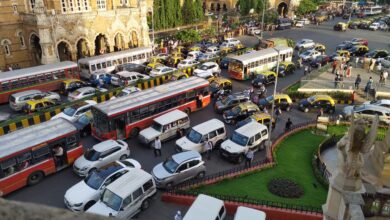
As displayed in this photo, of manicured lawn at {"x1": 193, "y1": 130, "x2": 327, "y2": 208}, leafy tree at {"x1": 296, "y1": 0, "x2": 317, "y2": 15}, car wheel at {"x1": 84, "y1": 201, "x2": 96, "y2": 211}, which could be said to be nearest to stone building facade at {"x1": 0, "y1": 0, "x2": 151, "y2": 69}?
car wheel at {"x1": 84, "y1": 201, "x2": 96, "y2": 211}

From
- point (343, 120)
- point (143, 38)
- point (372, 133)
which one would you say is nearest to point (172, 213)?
point (372, 133)

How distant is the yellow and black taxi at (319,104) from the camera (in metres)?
25.0

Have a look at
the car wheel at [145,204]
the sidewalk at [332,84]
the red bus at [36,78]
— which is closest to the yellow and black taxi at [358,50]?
the sidewalk at [332,84]

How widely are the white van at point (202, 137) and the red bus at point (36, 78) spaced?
606 inches

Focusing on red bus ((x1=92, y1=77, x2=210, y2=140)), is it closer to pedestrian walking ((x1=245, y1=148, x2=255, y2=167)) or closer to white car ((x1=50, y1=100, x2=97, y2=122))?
white car ((x1=50, y1=100, x2=97, y2=122))

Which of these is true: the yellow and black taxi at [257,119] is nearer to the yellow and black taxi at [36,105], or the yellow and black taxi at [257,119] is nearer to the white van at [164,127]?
the white van at [164,127]

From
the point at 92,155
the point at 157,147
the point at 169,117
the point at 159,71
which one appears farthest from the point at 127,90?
the point at 92,155

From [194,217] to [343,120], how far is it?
14984 millimetres

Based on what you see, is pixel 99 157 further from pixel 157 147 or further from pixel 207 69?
pixel 207 69

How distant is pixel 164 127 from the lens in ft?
67.5

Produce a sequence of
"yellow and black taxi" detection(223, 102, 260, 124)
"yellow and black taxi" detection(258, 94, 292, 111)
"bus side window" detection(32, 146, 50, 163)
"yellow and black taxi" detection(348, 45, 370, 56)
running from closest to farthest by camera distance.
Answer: "bus side window" detection(32, 146, 50, 163)
"yellow and black taxi" detection(223, 102, 260, 124)
"yellow and black taxi" detection(258, 94, 292, 111)
"yellow and black taxi" detection(348, 45, 370, 56)

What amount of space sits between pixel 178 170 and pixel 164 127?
4614 mm

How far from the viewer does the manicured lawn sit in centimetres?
1576

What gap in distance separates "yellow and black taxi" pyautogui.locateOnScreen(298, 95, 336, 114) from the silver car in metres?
11.7
